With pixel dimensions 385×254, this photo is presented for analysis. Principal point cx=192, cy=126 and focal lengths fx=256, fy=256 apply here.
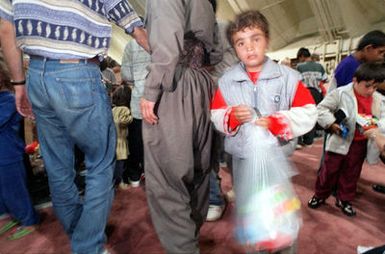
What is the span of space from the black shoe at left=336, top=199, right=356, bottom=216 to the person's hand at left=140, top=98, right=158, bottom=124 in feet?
5.43

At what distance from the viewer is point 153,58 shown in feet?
3.63

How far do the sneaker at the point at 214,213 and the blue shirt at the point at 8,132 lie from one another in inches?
55.4

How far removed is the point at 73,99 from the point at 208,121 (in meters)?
0.63

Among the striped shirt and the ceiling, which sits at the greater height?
the ceiling

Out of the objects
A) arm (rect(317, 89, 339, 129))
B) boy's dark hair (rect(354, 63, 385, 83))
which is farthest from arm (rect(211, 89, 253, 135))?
boy's dark hair (rect(354, 63, 385, 83))

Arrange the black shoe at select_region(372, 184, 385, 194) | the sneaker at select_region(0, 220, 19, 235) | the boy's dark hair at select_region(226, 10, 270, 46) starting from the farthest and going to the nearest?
the black shoe at select_region(372, 184, 385, 194) → the sneaker at select_region(0, 220, 19, 235) → the boy's dark hair at select_region(226, 10, 270, 46)

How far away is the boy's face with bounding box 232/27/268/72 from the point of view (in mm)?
1126

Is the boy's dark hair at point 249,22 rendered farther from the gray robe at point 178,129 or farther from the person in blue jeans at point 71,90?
the person in blue jeans at point 71,90

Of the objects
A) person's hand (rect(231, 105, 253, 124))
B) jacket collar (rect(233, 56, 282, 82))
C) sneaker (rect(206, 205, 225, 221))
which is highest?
jacket collar (rect(233, 56, 282, 82))

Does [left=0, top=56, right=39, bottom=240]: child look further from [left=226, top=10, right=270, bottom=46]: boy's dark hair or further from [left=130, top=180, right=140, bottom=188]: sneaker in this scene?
[left=226, top=10, right=270, bottom=46]: boy's dark hair

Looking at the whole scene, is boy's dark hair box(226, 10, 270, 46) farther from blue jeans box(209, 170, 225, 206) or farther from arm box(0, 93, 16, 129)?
arm box(0, 93, 16, 129)

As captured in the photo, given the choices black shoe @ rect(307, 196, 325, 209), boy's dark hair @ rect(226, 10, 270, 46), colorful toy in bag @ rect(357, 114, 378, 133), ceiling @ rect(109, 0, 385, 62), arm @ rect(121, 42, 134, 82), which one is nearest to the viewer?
boy's dark hair @ rect(226, 10, 270, 46)

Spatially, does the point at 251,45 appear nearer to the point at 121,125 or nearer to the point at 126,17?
the point at 126,17

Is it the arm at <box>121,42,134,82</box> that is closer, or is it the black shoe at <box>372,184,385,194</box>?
the arm at <box>121,42,134,82</box>
